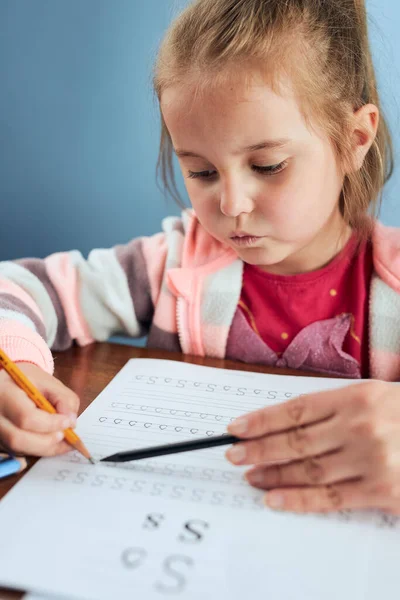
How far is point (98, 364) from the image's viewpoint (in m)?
0.69

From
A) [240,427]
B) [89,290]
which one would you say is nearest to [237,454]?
[240,427]

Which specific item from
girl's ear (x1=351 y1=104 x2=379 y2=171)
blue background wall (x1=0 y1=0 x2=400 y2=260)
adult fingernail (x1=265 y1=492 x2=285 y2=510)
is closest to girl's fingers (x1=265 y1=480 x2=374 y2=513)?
adult fingernail (x1=265 y1=492 x2=285 y2=510)

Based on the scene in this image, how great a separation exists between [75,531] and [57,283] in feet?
1.33

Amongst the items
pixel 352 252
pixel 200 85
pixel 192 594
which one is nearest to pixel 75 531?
pixel 192 594

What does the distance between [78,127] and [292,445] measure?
824mm

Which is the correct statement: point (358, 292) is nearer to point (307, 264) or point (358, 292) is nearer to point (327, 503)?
point (307, 264)

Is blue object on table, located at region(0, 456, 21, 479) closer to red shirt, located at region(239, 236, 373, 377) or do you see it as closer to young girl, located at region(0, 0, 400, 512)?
young girl, located at region(0, 0, 400, 512)

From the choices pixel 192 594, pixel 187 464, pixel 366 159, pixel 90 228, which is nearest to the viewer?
pixel 192 594

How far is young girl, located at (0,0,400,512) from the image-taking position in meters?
0.45

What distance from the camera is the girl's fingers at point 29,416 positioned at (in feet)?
1.59

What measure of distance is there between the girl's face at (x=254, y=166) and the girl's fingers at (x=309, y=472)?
259 mm

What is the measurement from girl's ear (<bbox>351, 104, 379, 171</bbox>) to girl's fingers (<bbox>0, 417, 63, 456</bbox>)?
43 centimetres

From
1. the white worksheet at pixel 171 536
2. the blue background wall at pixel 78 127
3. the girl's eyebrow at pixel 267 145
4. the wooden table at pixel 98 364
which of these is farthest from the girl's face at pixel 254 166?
the blue background wall at pixel 78 127

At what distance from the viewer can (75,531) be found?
405 mm
